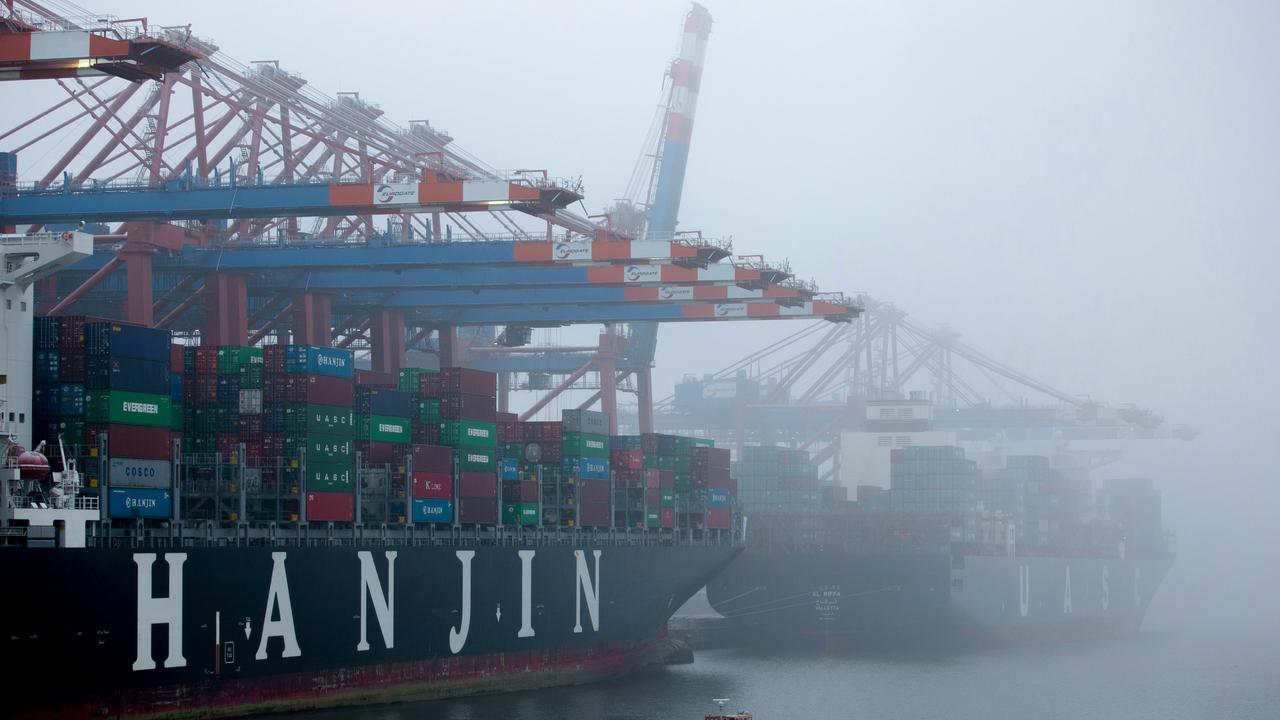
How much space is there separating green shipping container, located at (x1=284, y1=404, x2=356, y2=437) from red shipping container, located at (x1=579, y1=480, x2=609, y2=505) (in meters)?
11.0

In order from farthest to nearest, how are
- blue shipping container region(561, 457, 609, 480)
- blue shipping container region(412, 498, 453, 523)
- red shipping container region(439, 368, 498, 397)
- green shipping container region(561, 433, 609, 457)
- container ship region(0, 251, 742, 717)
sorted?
blue shipping container region(561, 457, 609, 480)
green shipping container region(561, 433, 609, 457)
red shipping container region(439, 368, 498, 397)
blue shipping container region(412, 498, 453, 523)
container ship region(0, 251, 742, 717)

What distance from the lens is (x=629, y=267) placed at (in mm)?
41344

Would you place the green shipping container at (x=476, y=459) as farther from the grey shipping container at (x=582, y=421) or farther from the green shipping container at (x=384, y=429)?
the grey shipping container at (x=582, y=421)

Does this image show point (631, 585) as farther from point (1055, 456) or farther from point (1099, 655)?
point (1055, 456)

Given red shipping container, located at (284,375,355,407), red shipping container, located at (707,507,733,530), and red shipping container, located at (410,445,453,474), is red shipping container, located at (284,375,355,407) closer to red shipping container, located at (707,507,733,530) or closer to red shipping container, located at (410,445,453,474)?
red shipping container, located at (410,445,453,474)

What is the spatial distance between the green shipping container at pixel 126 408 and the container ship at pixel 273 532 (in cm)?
3

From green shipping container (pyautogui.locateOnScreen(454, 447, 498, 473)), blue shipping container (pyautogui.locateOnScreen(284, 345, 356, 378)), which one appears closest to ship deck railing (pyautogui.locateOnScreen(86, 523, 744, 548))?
green shipping container (pyautogui.locateOnScreen(454, 447, 498, 473))

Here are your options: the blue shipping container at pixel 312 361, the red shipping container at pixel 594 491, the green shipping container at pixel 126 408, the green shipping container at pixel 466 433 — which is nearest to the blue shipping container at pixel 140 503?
the green shipping container at pixel 126 408

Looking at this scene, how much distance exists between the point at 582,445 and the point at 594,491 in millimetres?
1430

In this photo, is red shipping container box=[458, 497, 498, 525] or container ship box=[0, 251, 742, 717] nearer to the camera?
container ship box=[0, 251, 742, 717]

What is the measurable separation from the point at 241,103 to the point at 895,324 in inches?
2589

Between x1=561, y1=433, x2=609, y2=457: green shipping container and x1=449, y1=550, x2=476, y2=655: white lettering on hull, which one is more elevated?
x1=561, y1=433, x2=609, y2=457: green shipping container

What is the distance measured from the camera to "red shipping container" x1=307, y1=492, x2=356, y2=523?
3006 centimetres

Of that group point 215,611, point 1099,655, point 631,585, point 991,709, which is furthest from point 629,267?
point 1099,655
